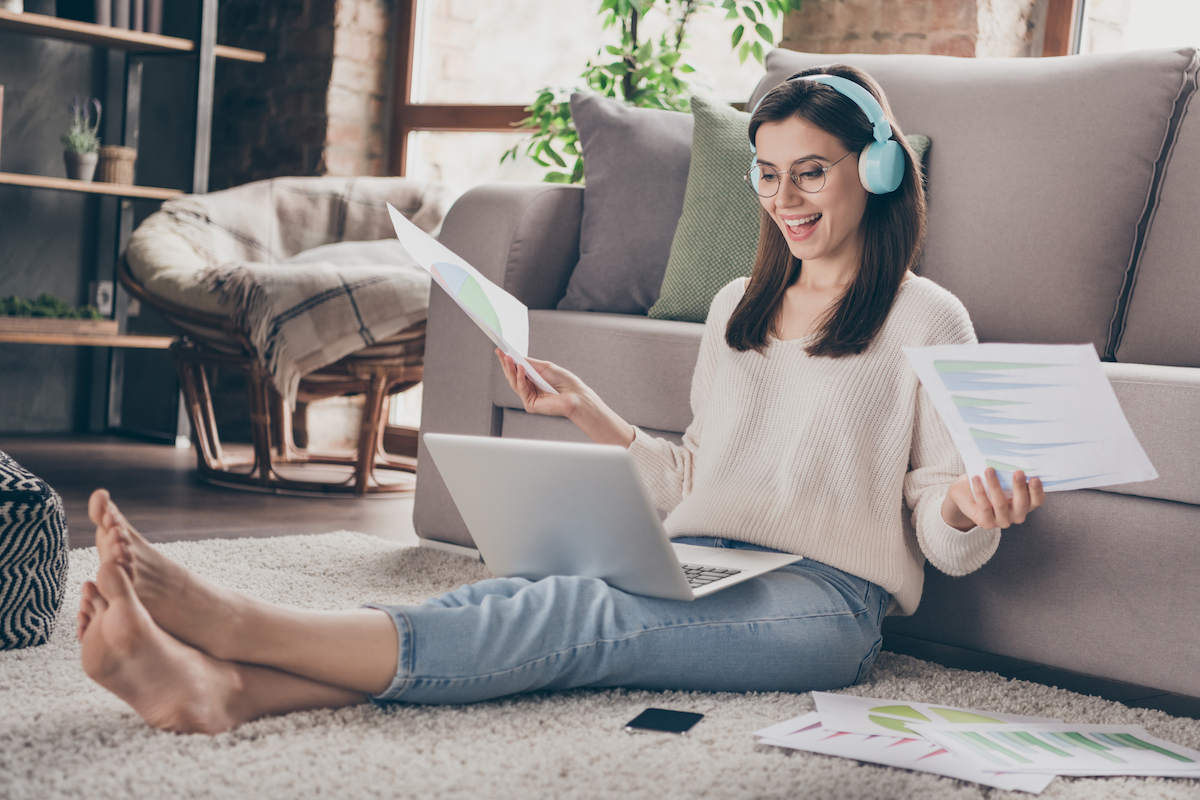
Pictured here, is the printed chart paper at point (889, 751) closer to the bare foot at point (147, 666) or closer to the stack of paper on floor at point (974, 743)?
the stack of paper on floor at point (974, 743)

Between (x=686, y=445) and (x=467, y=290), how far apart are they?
38 cm

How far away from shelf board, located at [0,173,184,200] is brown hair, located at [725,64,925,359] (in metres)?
2.61

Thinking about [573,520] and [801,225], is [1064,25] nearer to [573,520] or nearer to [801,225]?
[801,225]

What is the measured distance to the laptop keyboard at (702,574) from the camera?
125cm

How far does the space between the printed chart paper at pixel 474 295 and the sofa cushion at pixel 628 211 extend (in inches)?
25.1

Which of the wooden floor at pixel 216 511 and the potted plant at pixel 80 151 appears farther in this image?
the potted plant at pixel 80 151

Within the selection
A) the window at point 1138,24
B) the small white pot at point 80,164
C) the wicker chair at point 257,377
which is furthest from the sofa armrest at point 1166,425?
the small white pot at point 80,164

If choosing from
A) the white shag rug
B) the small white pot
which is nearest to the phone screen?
the white shag rug

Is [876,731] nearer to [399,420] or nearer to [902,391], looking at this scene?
[902,391]

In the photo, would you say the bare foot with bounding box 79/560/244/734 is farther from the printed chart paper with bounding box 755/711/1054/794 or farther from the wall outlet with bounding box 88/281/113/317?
the wall outlet with bounding box 88/281/113/317

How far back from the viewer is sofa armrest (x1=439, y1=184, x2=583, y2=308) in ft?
6.96

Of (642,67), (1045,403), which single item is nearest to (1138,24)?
(642,67)

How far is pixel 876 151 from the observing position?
53.6 inches

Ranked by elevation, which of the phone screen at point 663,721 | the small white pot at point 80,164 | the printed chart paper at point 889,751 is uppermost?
the small white pot at point 80,164
